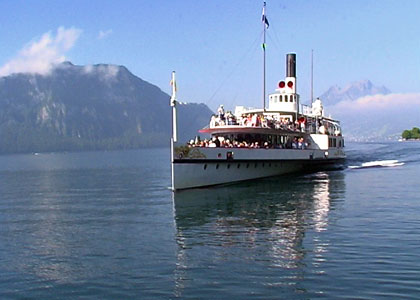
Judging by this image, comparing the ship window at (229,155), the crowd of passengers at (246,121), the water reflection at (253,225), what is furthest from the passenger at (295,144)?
the ship window at (229,155)

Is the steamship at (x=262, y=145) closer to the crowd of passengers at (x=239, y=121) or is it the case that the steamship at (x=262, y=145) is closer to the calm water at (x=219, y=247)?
the crowd of passengers at (x=239, y=121)

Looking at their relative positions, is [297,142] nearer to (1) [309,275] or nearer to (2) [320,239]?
(2) [320,239]

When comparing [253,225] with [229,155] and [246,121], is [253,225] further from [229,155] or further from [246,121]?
[246,121]

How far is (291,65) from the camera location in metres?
52.9

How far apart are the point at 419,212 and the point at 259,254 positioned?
1069 cm

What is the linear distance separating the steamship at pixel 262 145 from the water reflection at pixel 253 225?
5.04 feet

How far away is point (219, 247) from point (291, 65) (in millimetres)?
39060

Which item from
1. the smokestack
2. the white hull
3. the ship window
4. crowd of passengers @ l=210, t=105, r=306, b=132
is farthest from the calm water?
the smokestack

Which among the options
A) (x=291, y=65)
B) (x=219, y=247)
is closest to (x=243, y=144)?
(x=291, y=65)

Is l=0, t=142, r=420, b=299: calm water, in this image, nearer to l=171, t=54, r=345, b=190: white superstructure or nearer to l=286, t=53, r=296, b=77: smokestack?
l=171, t=54, r=345, b=190: white superstructure

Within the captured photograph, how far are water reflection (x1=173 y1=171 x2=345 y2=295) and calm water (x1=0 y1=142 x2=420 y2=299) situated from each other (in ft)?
0.19

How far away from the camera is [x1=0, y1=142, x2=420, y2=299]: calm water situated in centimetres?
1270

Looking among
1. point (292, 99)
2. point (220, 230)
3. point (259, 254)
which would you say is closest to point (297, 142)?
point (292, 99)

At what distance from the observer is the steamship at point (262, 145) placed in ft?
109
